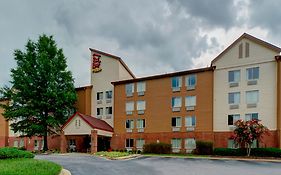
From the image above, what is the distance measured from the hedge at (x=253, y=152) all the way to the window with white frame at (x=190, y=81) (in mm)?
8268

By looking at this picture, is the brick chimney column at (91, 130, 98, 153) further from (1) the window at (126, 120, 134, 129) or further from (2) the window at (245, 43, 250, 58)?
(2) the window at (245, 43, 250, 58)

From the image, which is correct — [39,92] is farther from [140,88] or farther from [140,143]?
[140,143]

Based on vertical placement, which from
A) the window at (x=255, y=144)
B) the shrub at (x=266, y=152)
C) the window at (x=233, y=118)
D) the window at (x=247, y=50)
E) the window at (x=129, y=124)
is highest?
the window at (x=247, y=50)

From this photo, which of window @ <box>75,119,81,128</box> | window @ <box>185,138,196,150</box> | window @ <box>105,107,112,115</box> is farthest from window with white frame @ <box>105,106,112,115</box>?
window @ <box>185,138,196,150</box>

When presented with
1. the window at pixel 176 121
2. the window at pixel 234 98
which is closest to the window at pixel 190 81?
the window at pixel 176 121

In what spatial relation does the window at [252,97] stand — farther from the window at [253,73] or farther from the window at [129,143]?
the window at [129,143]

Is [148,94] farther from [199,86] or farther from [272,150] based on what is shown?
[272,150]

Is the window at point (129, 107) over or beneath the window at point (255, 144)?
over

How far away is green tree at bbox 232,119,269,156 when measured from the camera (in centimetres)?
3434

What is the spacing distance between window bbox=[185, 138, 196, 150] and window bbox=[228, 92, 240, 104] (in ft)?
19.9

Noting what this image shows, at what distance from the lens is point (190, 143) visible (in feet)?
135

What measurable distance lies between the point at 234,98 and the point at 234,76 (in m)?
2.40

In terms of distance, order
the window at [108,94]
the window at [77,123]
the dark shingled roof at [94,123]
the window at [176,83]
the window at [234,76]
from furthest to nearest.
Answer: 1. the window at [108,94]
2. the window at [77,123]
3. the dark shingled roof at [94,123]
4. the window at [176,83]
5. the window at [234,76]

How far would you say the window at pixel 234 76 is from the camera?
129ft
